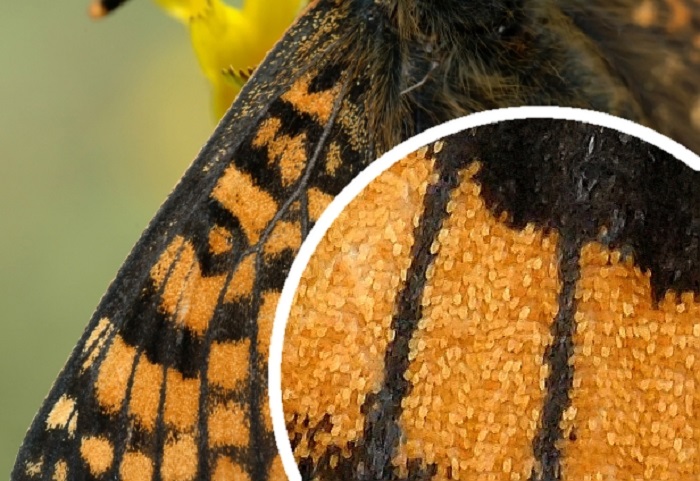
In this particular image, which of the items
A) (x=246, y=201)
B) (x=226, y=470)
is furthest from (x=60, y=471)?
(x=246, y=201)

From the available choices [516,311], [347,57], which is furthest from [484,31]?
[516,311]

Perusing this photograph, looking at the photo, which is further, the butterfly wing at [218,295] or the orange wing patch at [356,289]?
the butterfly wing at [218,295]

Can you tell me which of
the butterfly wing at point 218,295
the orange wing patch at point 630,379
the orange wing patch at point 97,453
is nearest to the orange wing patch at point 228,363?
the butterfly wing at point 218,295

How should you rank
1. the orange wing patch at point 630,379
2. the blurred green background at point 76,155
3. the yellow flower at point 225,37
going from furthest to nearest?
the blurred green background at point 76,155 < the yellow flower at point 225,37 < the orange wing patch at point 630,379

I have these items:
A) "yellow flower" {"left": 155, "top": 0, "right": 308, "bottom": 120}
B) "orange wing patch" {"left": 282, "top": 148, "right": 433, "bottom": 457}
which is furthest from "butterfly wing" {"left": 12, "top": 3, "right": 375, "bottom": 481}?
"yellow flower" {"left": 155, "top": 0, "right": 308, "bottom": 120}

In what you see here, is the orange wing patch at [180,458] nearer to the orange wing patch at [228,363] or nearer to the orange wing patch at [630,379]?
the orange wing patch at [228,363]

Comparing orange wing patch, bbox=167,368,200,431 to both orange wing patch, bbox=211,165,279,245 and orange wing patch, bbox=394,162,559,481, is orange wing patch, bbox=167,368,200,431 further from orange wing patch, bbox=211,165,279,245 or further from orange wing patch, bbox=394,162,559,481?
orange wing patch, bbox=394,162,559,481
